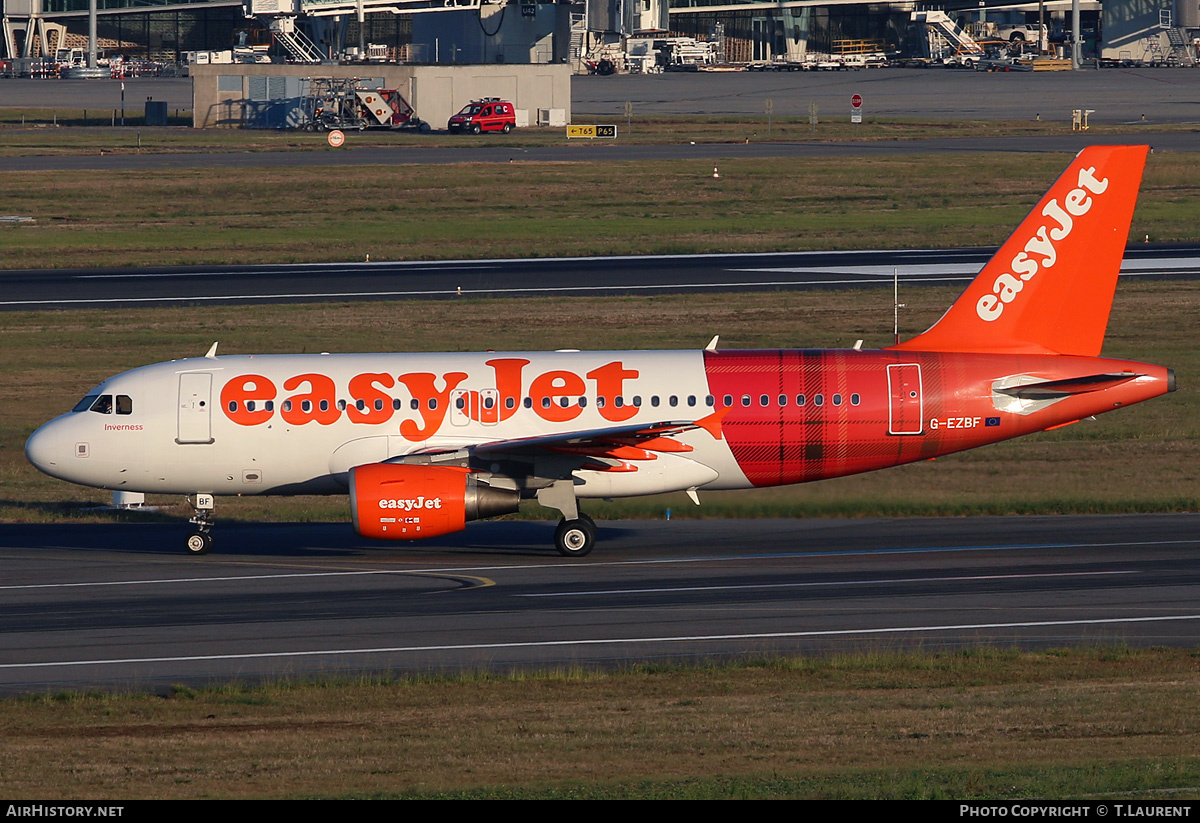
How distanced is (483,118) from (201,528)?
85.1 metres

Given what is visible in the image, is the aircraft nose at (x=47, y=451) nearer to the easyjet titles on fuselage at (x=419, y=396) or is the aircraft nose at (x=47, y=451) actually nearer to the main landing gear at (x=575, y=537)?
the easyjet titles on fuselage at (x=419, y=396)

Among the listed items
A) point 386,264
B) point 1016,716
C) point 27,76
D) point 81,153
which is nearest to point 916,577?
point 1016,716

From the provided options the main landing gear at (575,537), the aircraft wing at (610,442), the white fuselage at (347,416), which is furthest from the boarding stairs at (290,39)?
the main landing gear at (575,537)

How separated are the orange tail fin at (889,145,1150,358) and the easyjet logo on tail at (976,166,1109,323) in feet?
0.07

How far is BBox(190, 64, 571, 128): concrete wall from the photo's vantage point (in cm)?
11781

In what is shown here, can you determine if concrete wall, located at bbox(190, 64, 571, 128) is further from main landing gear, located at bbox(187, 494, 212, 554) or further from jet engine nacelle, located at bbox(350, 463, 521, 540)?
jet engine nacelle, located at bbox(350, 463, 521, 540)

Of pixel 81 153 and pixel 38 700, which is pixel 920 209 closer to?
pixel 81 153

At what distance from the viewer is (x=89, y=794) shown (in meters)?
15.5

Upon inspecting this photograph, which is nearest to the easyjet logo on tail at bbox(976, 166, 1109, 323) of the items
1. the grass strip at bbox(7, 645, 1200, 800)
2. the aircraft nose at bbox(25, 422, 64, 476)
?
the grass strip at bbox(7, 645, 1200, 800)

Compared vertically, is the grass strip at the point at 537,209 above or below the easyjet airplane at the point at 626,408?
above

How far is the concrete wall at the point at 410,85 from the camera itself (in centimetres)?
Answer: 11781

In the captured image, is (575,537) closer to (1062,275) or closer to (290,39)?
(1062,275)

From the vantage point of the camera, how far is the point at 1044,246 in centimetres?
3059

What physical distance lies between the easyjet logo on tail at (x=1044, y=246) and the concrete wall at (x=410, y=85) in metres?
91.3
